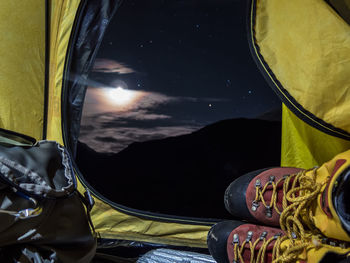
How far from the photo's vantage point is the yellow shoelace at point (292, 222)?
774mm

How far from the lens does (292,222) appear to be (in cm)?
83

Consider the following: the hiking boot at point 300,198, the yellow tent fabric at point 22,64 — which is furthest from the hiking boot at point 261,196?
the yellow tent fabric at point 22,64

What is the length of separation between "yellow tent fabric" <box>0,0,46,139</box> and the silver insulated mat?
544 mm

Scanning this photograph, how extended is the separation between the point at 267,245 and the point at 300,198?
13cm

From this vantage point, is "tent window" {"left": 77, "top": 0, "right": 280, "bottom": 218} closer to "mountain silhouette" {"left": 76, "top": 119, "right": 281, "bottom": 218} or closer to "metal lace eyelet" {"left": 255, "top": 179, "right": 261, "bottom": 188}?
"mountain silhouette" {"left": 76, "top": 119, "right": 281, "bottom": 218}

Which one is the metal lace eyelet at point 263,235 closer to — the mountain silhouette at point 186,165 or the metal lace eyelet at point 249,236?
the metal lace eyelet at point 249,236

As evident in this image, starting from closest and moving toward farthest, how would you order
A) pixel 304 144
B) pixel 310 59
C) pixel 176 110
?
pixel 310 59, pixel 304 144, pixel 176 110

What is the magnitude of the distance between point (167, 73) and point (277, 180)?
1.51 ft

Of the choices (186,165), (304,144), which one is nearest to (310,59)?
(304,144)

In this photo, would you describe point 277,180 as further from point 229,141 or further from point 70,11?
point 70,11

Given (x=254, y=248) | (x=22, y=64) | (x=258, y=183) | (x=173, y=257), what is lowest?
(x=173, y=257)

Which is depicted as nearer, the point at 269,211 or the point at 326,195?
the point at 326,195

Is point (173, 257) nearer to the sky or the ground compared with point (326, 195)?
nearer to the ground

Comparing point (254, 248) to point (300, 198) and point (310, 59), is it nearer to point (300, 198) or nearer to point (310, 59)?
point (300, 198)
